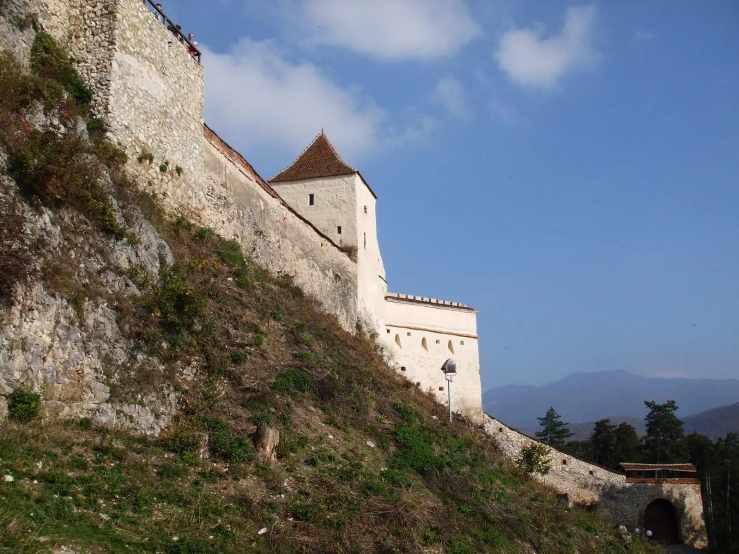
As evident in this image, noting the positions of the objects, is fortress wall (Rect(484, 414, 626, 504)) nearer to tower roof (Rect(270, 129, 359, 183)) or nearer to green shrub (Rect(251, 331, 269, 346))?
tower roof (Rect(270, 129, 359, 183))

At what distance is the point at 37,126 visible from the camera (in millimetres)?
12750

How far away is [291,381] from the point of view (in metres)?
15.1

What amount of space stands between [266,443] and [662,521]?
25.0 metres

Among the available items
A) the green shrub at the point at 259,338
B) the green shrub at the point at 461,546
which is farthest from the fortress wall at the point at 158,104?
the green shrub at the point at 461,546

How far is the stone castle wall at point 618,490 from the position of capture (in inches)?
1174

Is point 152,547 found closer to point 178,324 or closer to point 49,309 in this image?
point 49,309

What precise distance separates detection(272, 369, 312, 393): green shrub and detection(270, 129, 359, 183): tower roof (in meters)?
16.8

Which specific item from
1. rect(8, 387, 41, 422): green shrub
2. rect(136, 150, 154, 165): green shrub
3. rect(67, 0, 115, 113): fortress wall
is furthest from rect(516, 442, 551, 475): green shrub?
rect(8, 387, 41, 422): green shrub

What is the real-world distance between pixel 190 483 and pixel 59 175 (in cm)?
569

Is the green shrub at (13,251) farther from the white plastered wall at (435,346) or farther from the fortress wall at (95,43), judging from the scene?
the white plastered wall at (435,346)

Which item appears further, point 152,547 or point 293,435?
point 293,435

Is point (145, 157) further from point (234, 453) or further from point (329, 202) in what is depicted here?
point (329, 202)

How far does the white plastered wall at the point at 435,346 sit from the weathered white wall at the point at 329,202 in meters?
4.68

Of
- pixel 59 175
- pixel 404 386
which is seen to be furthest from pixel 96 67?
pixel 404 386
